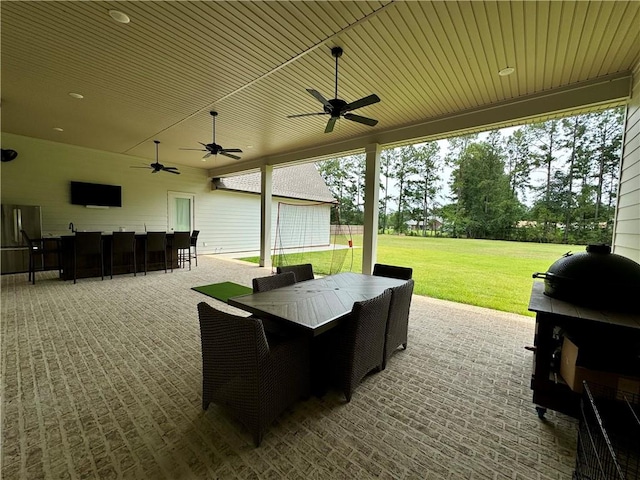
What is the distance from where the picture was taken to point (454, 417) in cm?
195

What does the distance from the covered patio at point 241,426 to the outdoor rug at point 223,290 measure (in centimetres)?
147

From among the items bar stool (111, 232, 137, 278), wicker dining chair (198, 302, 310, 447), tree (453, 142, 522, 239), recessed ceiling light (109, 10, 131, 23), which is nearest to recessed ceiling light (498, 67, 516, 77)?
wicker dining chair (198, 302, 310, 447)

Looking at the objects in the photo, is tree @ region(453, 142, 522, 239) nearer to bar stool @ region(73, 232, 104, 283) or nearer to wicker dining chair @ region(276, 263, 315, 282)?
wicker dining chair @ region(276, 263, 315, 282)

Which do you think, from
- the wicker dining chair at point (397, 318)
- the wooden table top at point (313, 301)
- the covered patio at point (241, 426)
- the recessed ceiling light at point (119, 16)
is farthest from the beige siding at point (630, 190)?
the recessed ceiling light at point (119, 16)

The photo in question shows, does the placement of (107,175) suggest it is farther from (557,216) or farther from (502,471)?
(557,216)

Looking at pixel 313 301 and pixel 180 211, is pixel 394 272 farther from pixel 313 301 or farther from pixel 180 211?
pixel 180 211

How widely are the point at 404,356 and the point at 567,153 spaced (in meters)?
10.1

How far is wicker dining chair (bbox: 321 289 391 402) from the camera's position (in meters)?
1.98

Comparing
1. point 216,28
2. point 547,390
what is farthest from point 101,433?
point 216,28

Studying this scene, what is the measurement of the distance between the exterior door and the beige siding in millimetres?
10649

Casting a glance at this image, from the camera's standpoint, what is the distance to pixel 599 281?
1894 millimetres

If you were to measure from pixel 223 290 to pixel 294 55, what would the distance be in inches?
162

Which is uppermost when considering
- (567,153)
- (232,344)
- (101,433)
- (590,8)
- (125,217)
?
(567,153)

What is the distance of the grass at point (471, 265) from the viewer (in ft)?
17.8
